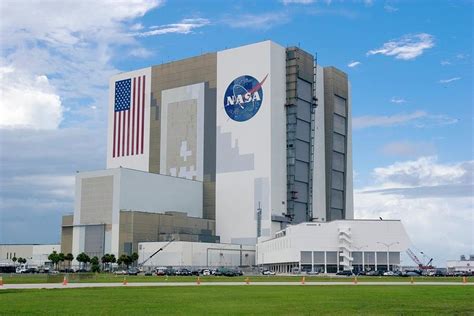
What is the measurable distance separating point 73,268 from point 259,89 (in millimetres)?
59975

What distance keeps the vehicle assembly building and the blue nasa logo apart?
28 centimetres

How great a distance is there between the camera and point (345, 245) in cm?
13012

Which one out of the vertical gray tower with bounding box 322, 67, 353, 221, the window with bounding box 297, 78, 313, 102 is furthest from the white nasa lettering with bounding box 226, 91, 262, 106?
the vertical gray tower with bounding box 322, 67, 353, 221

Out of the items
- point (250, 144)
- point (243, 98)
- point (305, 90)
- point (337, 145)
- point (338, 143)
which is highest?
point (305, 90)

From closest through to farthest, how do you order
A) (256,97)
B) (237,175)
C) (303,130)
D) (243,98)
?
(256,97) < (237,175) < (243,98) < (303,130)

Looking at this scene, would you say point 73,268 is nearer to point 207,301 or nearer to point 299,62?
point 299,62

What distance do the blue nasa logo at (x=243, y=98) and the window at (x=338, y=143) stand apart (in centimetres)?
2854

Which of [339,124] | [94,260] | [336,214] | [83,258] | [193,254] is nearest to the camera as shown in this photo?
[94,260]

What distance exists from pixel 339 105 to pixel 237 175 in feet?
131

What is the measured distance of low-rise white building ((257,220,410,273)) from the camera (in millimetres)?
130875

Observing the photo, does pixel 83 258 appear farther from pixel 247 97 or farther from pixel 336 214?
pixel 336 214

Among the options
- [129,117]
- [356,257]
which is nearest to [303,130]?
[356,257]

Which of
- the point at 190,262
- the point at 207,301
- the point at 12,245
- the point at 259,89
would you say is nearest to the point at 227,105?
the point at 259,89

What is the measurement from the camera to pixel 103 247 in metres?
149
